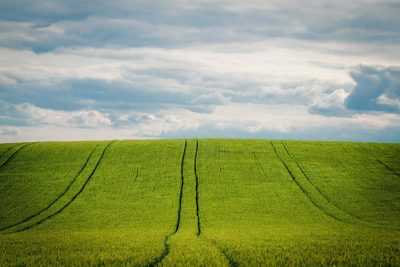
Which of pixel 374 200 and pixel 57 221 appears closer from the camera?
pixel 57 221

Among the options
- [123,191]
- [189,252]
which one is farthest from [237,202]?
[189,252]

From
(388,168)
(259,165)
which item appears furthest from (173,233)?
(388,168)

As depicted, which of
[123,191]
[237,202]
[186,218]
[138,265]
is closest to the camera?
[138,265]

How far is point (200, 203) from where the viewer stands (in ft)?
123

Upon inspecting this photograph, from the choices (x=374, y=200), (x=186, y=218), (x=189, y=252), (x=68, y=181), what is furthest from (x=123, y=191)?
(x=189, y=252)

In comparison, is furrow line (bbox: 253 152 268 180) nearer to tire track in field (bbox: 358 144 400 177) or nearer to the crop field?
the crop field

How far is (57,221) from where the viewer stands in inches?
1319

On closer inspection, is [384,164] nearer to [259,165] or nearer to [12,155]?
[259,165]

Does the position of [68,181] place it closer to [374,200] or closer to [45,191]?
→ [45,191]

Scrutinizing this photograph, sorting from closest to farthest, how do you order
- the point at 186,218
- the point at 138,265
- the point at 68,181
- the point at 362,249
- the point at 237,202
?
1. the point at 138,265
2. the point at 362,249
3. the point at 186,218
4. the point at 237,202
5. the point at 68,181

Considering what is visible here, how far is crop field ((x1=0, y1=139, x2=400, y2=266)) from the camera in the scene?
17.5 metres

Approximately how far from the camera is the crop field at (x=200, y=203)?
690 inches

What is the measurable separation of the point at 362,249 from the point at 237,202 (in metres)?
20.7

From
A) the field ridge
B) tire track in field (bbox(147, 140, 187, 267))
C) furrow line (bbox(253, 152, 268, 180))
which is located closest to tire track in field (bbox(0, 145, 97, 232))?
tire track in field (bbox(147, 140, 187, 267))
